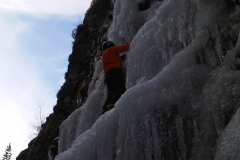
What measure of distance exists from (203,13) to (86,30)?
25.4ft

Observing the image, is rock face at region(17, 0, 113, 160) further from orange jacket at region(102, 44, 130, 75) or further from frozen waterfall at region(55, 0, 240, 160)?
frozen waterfall at region(55, 0, 240, 160)

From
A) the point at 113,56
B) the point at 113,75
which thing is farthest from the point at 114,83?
the point at 113,56

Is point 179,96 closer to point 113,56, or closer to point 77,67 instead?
point 113,56

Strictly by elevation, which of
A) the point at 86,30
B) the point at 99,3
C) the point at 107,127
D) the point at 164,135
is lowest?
the point at 164,135

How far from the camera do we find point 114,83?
515 centimetres

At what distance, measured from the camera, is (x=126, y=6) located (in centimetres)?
651

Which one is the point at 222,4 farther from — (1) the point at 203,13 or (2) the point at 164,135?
(2) the point at 164,135

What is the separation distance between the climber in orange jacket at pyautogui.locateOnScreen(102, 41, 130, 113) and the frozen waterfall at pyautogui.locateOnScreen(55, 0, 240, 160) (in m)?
0.72

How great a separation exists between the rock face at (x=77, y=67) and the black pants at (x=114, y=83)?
12.9 ft

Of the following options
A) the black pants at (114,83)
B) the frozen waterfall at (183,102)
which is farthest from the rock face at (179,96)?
the black pants at (114,83)

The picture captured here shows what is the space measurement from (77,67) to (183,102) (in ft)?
25.1

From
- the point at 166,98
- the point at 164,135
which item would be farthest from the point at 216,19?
the point at 164,135

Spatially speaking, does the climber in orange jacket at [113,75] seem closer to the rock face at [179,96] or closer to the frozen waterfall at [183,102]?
the rock face at [179,96]

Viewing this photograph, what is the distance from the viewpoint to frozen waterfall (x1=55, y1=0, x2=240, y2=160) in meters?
2.81
